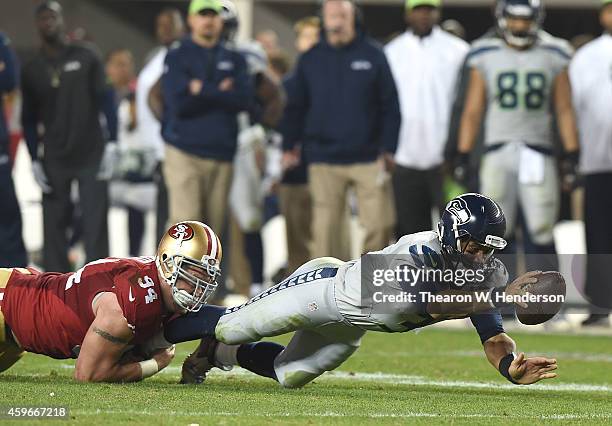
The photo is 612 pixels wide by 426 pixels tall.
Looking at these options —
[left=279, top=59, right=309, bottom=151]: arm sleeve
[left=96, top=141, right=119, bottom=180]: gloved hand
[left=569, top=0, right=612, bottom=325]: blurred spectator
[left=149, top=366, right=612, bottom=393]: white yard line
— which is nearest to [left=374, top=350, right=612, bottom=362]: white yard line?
[left=149, top=366, right=612, bottom=393]: white yard line

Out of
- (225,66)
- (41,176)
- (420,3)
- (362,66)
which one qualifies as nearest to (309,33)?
(420,3)

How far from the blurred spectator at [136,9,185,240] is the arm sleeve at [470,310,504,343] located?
574cm

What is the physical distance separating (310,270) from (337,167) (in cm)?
481

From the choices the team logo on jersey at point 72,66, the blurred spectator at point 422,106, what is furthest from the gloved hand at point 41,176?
the blurred spectator at point 422,106

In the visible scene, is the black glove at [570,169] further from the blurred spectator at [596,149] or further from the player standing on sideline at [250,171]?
the player standing on sideline at [250,171]

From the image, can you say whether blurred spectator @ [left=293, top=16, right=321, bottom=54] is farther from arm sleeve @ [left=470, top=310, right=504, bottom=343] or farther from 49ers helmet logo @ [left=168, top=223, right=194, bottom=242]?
arm sleeve @ [left=470, top=310, right=504, bottom=343]

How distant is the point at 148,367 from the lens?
712cm

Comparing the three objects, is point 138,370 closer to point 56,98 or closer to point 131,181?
point 56,98

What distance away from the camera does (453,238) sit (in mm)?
6602

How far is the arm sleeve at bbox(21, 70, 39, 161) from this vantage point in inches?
491

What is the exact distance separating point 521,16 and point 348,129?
1554mm

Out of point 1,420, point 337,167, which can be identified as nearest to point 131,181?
point 337,167

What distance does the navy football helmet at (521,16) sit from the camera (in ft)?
37.3

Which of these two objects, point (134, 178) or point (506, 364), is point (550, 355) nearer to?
point (506, 364)
